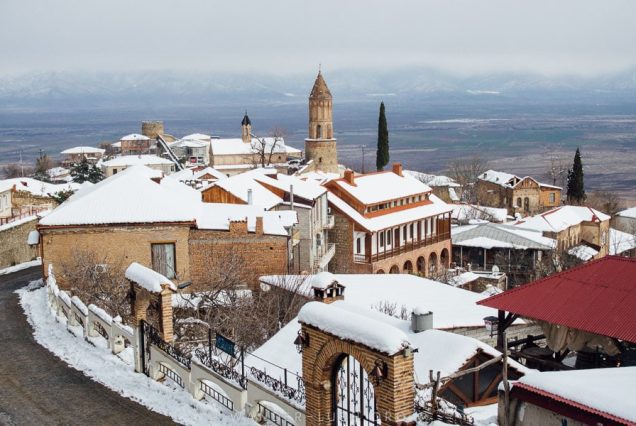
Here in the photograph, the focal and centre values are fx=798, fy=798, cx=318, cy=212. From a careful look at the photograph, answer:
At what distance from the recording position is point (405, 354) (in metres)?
11.2

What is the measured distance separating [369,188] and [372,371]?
43431mm

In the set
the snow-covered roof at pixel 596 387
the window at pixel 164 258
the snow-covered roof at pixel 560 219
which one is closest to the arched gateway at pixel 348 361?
the snow-covered roof at pixel 596 387

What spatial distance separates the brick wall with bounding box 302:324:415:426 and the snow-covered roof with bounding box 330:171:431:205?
39.1 metres

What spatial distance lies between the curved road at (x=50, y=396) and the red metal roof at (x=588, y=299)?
28.5 feet

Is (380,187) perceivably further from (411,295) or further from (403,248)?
(411,295)

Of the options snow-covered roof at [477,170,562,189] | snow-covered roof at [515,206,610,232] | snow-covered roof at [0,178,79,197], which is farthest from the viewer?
snow-covered roof at [477,170,562,189]

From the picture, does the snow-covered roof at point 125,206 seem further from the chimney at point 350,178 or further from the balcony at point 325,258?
the chimney at point 350,178

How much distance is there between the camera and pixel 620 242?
6469 cm

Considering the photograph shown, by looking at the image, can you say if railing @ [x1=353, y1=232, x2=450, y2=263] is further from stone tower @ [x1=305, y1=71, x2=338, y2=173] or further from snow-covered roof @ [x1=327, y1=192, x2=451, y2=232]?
stone tower @ [x1=305, y1=71, x2=338, y2=173]

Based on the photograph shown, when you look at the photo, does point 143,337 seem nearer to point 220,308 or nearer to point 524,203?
point 220,308

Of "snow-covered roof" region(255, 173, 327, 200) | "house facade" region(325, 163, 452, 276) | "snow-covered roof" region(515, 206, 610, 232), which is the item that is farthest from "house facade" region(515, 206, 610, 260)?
"snow-covered roof" region(255, 173, 327, 200)

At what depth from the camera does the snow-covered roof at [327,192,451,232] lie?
1989 inches

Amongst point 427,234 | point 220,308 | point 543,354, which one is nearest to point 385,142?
point 427,234

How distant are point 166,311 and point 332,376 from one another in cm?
629
